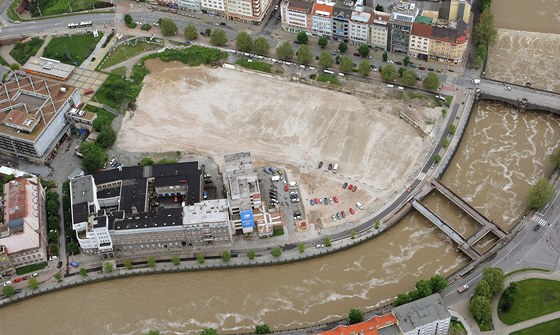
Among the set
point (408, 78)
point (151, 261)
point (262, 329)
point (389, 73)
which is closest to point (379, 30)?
point (389, 73)

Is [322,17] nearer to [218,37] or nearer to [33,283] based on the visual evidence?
[218,37]

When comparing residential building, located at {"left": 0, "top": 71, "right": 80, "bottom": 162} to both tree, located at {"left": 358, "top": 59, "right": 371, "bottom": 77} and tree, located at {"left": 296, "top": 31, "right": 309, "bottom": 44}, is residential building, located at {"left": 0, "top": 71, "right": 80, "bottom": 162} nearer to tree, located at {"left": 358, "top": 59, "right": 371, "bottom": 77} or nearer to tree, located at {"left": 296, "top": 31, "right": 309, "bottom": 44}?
tree, located at {"left": 296, "top": 31, "right": 309, "bottom": 44}

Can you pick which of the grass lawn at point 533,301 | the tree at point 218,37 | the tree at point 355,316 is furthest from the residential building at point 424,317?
the tree at point 218,37

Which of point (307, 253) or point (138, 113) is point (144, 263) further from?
point (138, 113)

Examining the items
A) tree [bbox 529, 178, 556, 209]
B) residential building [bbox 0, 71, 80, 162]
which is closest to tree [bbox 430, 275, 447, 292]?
tree [bbox 529, 178, 556, 209]

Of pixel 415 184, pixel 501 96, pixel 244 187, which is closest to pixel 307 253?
pixel 244 187
